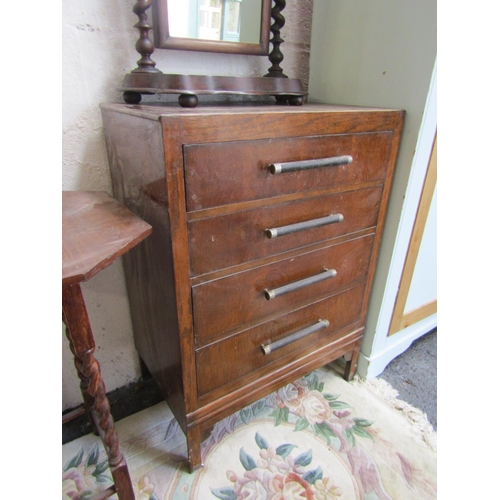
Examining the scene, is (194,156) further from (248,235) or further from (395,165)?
(395,165)

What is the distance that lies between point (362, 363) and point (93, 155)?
1078 millimetres

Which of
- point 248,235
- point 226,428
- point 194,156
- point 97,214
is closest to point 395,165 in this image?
point 248,235

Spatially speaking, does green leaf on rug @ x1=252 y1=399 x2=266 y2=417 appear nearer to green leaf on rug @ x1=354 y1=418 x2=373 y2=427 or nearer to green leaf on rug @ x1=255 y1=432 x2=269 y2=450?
green leaf on rug @ x1=255 y1=432 x2=269 y2=450

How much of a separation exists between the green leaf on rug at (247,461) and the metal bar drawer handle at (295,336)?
0.32 meters

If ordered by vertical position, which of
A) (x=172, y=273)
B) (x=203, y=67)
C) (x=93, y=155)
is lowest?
(x=172, y=273)

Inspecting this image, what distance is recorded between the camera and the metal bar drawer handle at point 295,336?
2.95ft

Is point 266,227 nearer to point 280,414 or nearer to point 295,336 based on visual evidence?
point 295,336

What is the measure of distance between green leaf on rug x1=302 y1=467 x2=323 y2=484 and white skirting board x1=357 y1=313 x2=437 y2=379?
0.40m

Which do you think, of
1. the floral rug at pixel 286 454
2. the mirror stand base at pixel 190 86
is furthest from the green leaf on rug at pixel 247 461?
the mirror stand base at pixel 190 86

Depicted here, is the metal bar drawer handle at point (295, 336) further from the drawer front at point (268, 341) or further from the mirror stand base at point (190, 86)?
the mirror stand base at point (190, 86)

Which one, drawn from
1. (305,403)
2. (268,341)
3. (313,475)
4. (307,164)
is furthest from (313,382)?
(307,164)

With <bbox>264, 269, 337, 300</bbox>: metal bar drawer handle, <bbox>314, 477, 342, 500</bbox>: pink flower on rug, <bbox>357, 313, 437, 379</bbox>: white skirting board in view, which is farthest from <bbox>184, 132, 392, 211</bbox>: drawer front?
<bbox>314, 477, 342, 500</bbox>: pink flower on rug

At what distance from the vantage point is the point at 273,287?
2.78 feet

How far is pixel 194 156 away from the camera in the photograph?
61 centimetres
